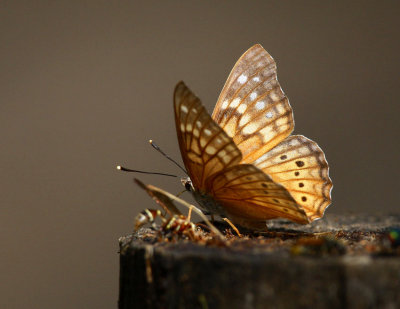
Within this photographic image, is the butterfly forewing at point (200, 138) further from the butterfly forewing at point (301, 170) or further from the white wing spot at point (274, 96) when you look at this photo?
the white wing spot at point (274, 96)

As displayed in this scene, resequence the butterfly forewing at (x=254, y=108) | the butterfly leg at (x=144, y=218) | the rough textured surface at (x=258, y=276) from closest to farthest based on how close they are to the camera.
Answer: the rough textured surface at (x=258, y=276)
the butterfly leg at (x=144, y=218)
the butterfly forewing at (x=254, y=108)

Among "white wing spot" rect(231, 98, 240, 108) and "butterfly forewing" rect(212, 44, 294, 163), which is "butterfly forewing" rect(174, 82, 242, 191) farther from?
"white wing spot" rect(231, 98, 240, 108)

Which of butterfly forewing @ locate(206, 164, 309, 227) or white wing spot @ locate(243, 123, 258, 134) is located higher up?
white wing spot @ locate(243, 123, 258, 134)

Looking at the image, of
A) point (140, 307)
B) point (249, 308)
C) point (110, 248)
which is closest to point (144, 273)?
point (140, 307)

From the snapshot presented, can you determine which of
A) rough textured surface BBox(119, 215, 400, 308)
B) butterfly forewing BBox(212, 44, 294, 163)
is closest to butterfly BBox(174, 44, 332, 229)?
butterfly forewing BBox(212, 44, 294, 163)

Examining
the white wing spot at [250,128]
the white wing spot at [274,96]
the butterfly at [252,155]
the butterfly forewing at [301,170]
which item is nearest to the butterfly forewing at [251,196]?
the butterfly at [252,155]

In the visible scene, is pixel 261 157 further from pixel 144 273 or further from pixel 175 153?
pixel 175 153
